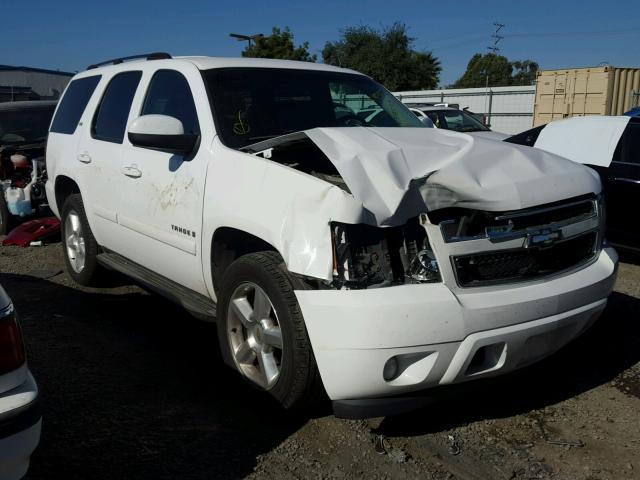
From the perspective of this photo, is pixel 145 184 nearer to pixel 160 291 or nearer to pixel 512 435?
pixel 160 291

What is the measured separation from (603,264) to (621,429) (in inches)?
33.6

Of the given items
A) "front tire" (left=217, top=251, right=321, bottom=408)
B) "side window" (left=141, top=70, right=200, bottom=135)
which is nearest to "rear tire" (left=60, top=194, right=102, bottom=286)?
"side window" (left=141, top=70, right=200, bottom=135)

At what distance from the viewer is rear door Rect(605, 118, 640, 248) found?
19.7 feet

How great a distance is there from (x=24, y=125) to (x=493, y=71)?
251ft

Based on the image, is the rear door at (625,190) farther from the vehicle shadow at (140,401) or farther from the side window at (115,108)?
the side window at (115,108)

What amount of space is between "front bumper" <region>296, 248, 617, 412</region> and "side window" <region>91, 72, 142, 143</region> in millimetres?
2603

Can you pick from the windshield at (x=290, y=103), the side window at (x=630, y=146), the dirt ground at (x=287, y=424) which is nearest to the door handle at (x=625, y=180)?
the side window at (x=630, y=146)

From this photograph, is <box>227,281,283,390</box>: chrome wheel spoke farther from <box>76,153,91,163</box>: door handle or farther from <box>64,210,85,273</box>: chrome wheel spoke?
A: <box>64,210,85,273</box>: chrome wheel spoke

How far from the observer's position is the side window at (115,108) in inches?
185

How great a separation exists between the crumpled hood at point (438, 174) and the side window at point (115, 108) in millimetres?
1997

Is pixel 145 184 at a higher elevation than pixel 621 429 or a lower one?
higher

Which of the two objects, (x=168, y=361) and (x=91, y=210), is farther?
(x=91, y=210)

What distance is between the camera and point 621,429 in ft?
10.7

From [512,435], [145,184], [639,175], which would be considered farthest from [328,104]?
[639,175]
